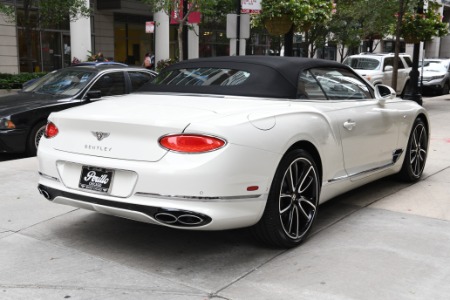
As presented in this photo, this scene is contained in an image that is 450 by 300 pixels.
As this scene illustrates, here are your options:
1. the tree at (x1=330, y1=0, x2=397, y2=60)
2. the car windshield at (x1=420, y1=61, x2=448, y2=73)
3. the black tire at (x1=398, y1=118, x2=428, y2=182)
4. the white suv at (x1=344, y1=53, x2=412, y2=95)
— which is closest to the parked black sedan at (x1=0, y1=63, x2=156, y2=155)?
the black tire at (x1=398, y1=118, x2=428, y2=182)

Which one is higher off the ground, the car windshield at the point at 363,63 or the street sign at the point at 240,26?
the street sign at the point at 240,26

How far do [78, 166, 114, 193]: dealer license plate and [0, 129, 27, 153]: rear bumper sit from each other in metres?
4.81

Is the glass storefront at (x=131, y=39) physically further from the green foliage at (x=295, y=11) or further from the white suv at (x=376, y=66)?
the green foliage at (x=295, y=11)

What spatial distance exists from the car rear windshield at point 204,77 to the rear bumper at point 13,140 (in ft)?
12.6

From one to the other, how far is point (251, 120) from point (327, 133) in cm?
100

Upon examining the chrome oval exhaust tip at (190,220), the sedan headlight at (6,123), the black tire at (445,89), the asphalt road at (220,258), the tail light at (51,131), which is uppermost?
the tail light at (51,131)

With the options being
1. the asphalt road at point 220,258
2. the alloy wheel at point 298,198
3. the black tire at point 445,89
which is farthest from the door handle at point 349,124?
the black tire at point 445,89

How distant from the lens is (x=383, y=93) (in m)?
6.18

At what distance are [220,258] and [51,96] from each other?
19.6 feet

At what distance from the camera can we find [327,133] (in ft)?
15.2

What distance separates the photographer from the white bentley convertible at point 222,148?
12.0 ft

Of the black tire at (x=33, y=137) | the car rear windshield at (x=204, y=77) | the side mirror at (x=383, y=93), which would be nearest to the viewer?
the car rear windshield at (x=204, y=77)

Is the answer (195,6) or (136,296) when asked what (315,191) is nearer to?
(136,296)

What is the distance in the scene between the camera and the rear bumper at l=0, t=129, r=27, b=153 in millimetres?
8219
